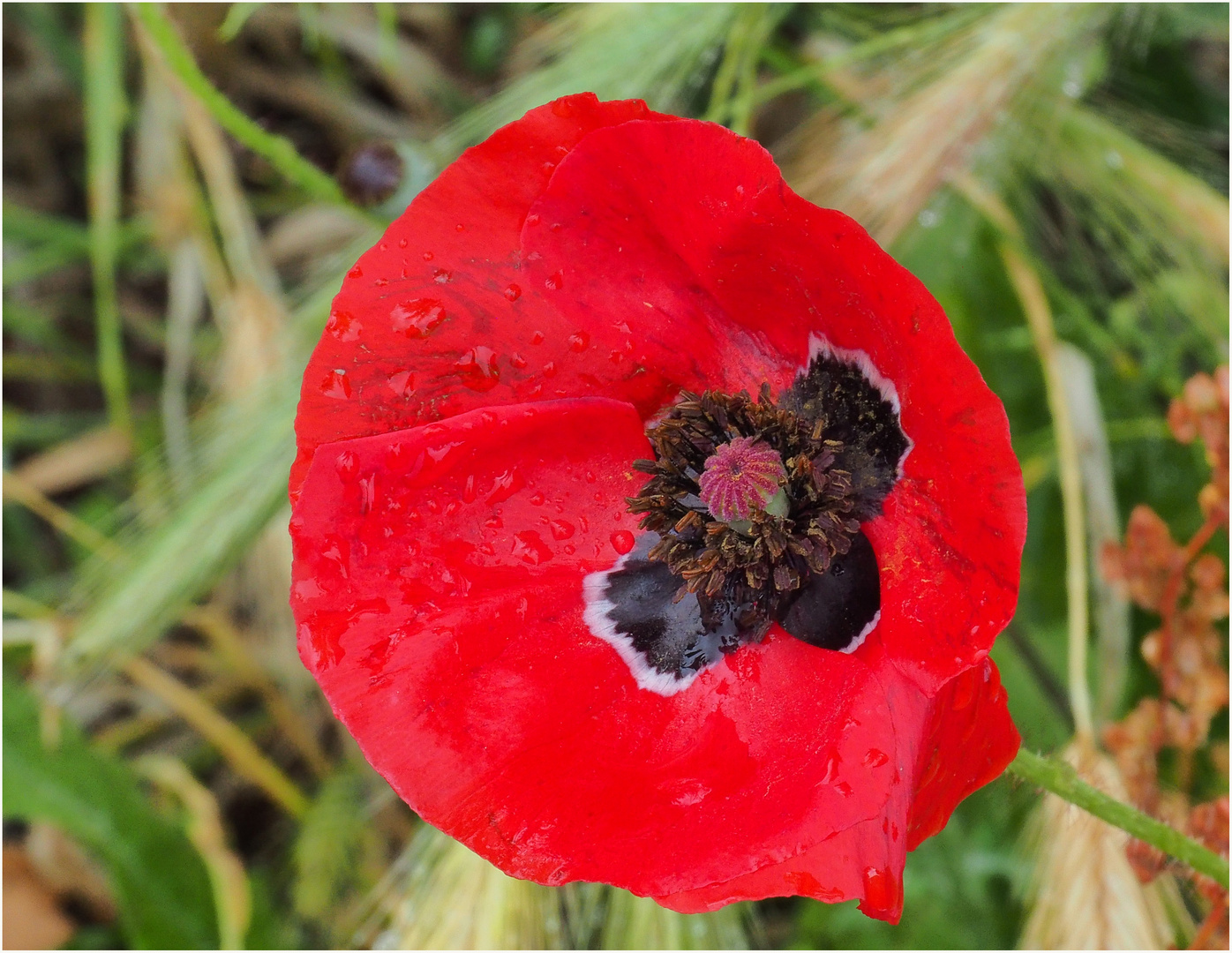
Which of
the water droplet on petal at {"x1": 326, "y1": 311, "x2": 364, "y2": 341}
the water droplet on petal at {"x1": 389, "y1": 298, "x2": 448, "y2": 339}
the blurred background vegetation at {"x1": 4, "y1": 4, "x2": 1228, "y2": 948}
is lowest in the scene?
the blurred background vegetation at {"x1": 4, "y1": 4, "x2": 1228, "y2": 948}

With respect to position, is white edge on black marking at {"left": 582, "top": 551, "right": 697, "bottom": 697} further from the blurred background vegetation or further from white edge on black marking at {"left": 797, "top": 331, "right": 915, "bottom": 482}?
the blurred background vegetation

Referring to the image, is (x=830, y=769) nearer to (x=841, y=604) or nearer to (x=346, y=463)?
(x=841, y=604)

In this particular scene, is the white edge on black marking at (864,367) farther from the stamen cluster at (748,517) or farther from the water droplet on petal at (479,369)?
the water droplet on petal at (479,369)

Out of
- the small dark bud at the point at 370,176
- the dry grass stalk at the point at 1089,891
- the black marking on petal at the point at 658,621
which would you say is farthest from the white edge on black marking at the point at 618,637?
the small dark bud at the point at 370,176

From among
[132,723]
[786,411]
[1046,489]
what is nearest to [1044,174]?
[1046,489]

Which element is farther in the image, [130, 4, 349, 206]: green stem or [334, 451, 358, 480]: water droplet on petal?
[130, 4, 349, 206]: green stem

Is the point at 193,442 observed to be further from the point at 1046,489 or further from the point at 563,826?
the point at 1046,489

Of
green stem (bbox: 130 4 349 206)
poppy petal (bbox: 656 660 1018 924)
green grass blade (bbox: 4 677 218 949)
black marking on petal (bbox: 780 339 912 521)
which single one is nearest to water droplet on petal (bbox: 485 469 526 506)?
black marking on petal (bbox: 780 339 912 521)

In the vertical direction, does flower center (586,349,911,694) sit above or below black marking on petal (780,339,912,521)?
below
